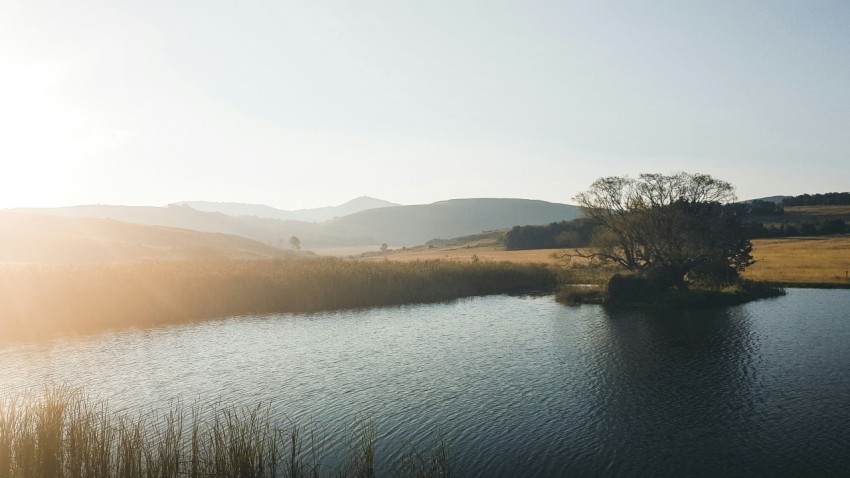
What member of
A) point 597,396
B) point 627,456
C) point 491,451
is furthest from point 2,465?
point 597,396

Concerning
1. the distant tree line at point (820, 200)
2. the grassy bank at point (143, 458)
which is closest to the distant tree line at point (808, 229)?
the distant tree line at point (820, 200)

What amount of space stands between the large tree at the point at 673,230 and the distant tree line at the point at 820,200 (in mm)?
114732

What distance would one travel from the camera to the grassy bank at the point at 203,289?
149 ft

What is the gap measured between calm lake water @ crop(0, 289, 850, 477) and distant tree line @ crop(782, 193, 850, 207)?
126787mm

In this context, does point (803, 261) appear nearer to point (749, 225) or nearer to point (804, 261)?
point (804, 261)

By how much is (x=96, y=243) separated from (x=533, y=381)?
371 feet

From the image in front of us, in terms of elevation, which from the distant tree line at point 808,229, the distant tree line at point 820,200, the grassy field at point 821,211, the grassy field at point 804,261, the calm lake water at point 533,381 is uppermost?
the distant tree line at point 820,200

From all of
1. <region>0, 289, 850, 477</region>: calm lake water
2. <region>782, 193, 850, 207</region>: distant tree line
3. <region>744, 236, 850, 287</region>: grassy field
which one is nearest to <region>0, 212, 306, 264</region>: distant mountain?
<region>0, 289, 850, 477</region>: calm lake water

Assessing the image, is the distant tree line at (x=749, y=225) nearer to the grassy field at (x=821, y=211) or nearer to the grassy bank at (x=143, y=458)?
the grassy field at (x=821, y=211)

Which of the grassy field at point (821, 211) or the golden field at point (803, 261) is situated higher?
the grassy field at point (821, 211)

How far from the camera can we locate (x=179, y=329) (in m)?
43.7

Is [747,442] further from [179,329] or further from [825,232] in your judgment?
[825,232]

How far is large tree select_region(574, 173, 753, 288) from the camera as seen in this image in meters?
58.6

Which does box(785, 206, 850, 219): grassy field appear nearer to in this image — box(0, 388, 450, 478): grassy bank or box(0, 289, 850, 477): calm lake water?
box(0, 289, 850, 477): calm lake water
